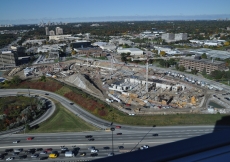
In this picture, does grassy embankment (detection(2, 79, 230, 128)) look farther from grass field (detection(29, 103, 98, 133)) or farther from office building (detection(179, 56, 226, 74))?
office building (detection(179, 56, 226, 74))

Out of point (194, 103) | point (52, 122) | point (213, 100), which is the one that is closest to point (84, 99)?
point (52, 122)


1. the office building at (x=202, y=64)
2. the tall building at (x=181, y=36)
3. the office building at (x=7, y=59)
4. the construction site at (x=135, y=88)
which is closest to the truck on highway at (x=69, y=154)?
the construction site at (x=135, y=88)

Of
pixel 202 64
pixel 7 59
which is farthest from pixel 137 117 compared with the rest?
pixel 7 59

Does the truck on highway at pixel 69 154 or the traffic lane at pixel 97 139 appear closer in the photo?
the truck on highway at pixel 69 154

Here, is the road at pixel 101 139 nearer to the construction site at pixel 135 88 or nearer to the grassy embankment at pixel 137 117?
the grassy embankment at pixel 137 117

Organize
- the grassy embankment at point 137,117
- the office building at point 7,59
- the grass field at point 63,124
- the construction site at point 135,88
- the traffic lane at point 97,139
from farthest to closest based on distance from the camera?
the office building at point 7,59
the construction site at point 135,88
the grassy embankment at point 137,117
the grass field at point 63,124
the traffic lane at point 97,139

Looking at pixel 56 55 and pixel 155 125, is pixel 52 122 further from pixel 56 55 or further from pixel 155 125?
pixel 56 55
